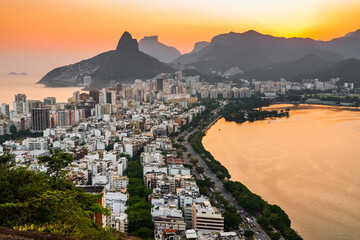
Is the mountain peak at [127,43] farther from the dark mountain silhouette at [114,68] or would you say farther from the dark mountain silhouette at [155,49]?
the dark mountain silhouette at [155,49]

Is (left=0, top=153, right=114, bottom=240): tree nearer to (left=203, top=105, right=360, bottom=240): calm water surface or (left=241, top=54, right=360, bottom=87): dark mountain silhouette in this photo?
(left=203, top=105, right=360, bottom=240): calm water surface

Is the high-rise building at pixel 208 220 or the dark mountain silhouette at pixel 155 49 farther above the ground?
the dark mountain silhouette at pixel 155 49

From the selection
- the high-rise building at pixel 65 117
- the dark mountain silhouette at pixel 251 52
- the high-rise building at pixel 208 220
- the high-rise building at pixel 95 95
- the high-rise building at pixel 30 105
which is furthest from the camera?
the dark mountain silhouette at pixel 251 52

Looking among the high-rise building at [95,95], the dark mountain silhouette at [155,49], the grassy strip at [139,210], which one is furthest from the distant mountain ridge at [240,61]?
the grassy strip at [139,210]

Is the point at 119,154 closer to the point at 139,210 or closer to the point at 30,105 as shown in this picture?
the point at 139,210

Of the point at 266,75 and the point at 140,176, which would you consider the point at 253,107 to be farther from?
the point at 266,75

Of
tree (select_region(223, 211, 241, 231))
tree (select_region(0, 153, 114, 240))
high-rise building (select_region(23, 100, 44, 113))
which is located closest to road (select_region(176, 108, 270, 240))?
tree (select_region(223, 211, 241, 231))

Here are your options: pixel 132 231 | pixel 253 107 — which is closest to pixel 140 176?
pixel 132 231
